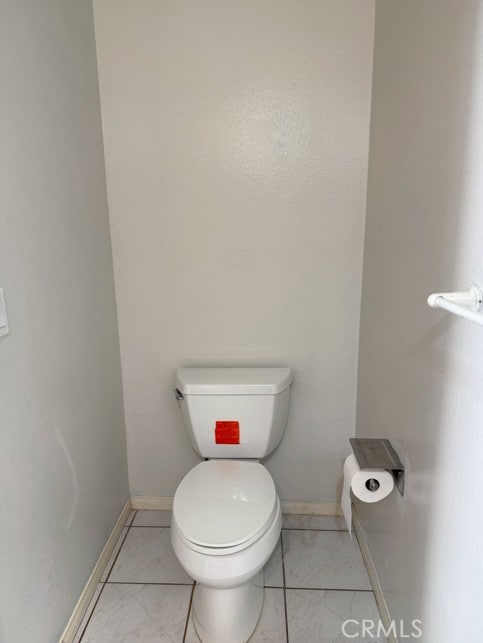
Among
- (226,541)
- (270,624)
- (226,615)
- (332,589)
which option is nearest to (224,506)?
(226,541)

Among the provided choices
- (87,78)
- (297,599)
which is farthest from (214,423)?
(87,78)

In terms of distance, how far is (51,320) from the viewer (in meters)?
1.30

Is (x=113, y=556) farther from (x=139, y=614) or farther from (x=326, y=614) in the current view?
(x=326, y=614)

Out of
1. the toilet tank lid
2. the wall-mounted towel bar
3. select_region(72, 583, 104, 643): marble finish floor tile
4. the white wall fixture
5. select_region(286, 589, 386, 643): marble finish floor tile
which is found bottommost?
select_region(286, 589, 386, 643): marble finish floor tile

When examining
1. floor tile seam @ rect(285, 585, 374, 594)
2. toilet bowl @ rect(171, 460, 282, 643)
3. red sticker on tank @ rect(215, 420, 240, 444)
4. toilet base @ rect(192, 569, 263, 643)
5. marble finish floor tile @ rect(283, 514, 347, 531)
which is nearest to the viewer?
toilet bowl @ rect(171, 460, 282, 643)

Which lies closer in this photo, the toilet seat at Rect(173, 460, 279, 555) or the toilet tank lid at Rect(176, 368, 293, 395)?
the toilet seat at Rect(173, 460, 279, 555)

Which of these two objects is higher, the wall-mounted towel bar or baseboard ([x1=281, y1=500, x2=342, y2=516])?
the wall-mounted towel bar

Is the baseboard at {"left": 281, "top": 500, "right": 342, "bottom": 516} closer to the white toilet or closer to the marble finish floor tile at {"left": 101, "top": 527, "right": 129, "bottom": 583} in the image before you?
the white toilet

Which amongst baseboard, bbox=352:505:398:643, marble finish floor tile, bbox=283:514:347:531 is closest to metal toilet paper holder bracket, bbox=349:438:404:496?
baseboard, bbox=352:505:398:643

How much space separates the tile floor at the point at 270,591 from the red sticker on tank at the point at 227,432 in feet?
1.64

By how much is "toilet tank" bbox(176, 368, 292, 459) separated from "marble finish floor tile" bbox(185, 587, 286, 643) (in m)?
0.49

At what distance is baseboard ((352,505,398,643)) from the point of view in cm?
142

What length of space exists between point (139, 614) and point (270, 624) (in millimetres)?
443

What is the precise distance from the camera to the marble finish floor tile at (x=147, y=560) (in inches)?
65.6
